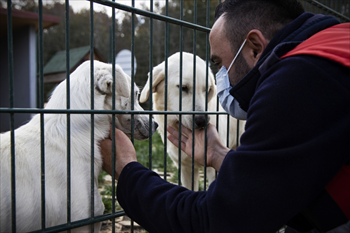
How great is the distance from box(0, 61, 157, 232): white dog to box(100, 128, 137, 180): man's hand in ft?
0.13

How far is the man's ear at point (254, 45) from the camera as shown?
4.80 feet

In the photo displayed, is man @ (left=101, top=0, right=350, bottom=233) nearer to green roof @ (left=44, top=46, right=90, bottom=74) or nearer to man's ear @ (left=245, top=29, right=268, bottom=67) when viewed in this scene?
man's ear @ (left=245, top=29, right=268, bottom=67)

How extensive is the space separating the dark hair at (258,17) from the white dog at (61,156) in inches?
34.0

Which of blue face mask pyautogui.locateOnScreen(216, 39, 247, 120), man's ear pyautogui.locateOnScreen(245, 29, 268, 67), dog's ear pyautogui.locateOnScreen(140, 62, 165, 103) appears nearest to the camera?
man's ear pyautogui.locateOnScreen(245, 29, 268, 67)

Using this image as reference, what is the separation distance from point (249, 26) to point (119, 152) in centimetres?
107

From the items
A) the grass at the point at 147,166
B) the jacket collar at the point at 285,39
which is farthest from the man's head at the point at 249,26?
the grass at the point at 147,166

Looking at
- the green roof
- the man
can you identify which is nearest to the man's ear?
the man

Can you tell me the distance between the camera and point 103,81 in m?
1.88

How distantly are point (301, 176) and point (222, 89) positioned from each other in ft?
3.22

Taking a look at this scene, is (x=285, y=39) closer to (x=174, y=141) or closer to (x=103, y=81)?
(x=103, y=81)

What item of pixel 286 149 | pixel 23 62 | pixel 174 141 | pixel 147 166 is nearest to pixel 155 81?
pixel 174 141

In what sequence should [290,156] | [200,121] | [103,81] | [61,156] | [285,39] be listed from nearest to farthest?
[290,156]
[285,39]
[61,156]
[103,81]
[200,121]

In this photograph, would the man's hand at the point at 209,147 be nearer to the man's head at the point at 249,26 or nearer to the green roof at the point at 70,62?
the man's head at the point at 249,26

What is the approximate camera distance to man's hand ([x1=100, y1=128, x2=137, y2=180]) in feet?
5.55
